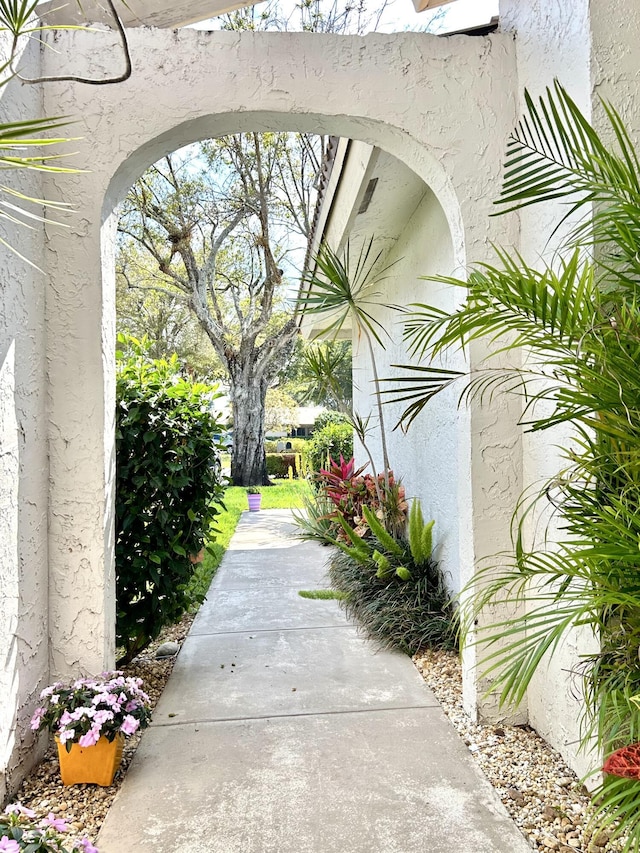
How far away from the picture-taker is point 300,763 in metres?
2.59

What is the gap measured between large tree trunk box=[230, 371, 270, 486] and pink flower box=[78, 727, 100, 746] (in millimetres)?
13523

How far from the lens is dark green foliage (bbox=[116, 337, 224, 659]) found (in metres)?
3.41

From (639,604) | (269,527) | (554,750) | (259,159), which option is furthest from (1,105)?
(259,159)

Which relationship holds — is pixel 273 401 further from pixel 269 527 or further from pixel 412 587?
pixel 412 587

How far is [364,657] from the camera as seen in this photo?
12.4ft

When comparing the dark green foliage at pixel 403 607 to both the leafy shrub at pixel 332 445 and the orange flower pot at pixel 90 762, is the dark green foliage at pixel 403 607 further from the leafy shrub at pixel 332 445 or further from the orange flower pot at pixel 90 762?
the leafy shrub at pixel 332 445

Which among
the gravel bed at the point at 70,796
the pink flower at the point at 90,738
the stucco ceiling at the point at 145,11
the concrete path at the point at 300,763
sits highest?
the stucco ceiling at the point at 145,11

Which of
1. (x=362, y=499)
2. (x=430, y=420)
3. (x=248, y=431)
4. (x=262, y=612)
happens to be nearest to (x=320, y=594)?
(x=262, y=612)

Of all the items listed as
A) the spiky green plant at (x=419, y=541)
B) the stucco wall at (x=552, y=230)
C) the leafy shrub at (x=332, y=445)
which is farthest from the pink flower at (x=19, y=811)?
the leafy shrub at (x=332, y=445)

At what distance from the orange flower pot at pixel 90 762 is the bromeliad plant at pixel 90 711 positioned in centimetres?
5

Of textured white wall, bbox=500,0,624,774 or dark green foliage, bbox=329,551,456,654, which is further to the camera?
dark green foliage, bbox=329,551,456,654

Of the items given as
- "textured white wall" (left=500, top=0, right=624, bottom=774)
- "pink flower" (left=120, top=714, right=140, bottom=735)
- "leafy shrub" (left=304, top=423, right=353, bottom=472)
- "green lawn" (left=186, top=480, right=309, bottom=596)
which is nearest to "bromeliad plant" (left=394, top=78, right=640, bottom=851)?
"textured white wall" (left=500, top=0, right=624, bottom=774)

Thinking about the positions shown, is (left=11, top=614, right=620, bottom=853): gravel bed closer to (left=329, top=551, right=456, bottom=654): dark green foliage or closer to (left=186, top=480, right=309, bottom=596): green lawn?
(left=329, top=551, right=456, bottom=654): dark green foliage

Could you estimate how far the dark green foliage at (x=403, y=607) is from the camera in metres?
3.90
